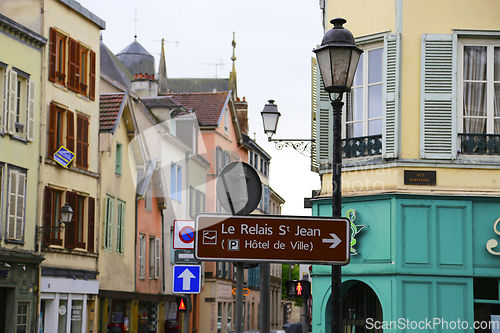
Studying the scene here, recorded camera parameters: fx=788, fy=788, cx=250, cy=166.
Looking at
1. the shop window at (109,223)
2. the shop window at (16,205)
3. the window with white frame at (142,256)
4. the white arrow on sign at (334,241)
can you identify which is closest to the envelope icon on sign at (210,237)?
the white arrow on sign at (334,241)

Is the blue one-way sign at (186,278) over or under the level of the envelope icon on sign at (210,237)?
under

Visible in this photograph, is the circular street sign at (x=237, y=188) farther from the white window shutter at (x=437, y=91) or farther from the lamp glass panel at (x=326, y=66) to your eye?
the white window shutter at (x=437, y=91)

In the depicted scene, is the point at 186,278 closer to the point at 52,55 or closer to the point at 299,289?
the point at 299,289

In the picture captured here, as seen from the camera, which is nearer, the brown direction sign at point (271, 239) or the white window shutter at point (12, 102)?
the brown direction sign at point (271, 239)

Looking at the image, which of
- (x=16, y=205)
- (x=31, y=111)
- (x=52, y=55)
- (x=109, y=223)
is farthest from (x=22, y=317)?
(x=52, y=55)

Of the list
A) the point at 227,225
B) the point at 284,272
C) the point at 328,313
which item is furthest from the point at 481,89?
the point at 284,272

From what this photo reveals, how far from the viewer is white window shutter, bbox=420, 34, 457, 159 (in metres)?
14.3

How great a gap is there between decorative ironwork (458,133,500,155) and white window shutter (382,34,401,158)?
47.9 inches

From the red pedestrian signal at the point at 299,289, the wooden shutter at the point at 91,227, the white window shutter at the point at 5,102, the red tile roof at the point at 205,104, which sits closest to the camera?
the red pedestrian signal at the point at 299,289

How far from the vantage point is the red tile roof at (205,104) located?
5112cm

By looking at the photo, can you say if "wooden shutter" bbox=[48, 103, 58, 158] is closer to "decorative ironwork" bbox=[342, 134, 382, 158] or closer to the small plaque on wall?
"decorative ironwork" bbox=[342, 134, 382, 158]

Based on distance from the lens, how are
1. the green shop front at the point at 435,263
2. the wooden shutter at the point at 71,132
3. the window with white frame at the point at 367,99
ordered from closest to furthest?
the green shop front at the point at 435,263 < the window with white frame at the point at 367,99 < the wooden shutter at the point at 71,132

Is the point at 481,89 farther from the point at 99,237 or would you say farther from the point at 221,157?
the point at 221,157

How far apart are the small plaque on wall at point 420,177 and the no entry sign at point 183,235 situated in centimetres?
405
